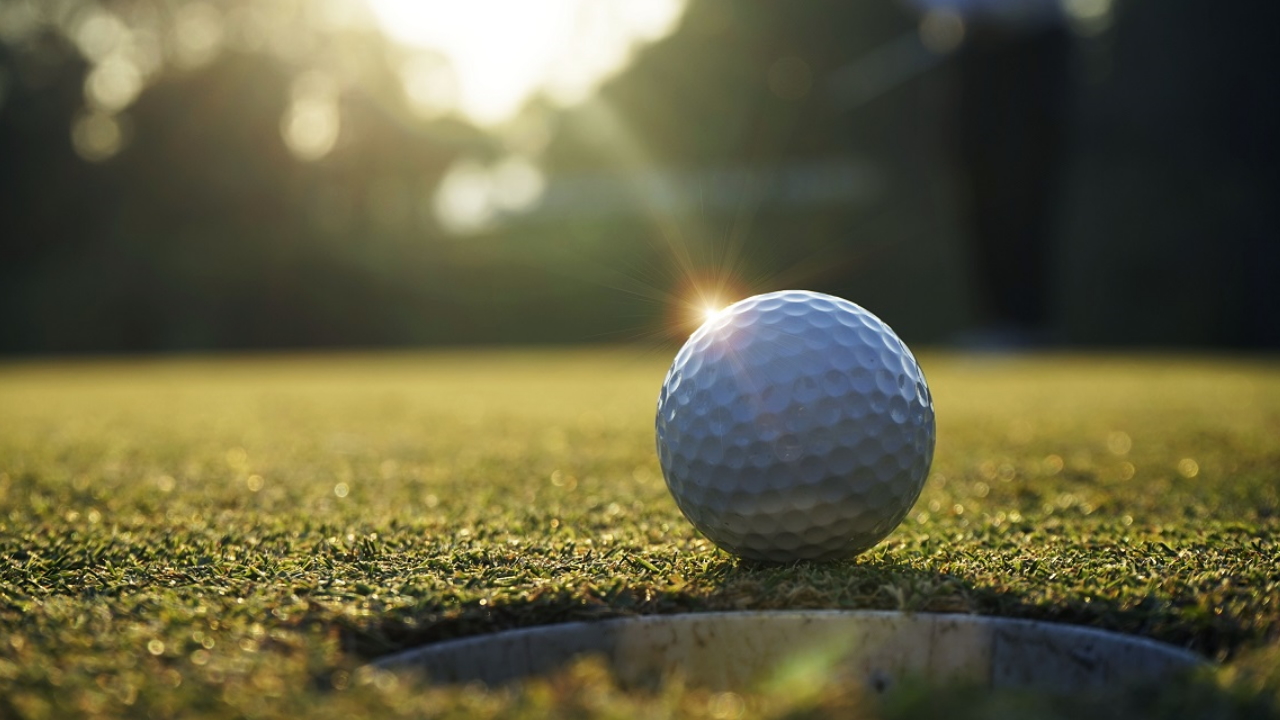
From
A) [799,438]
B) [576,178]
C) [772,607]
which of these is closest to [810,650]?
[772,607]

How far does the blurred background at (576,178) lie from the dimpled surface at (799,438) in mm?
12417

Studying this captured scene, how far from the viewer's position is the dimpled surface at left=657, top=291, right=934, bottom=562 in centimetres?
192

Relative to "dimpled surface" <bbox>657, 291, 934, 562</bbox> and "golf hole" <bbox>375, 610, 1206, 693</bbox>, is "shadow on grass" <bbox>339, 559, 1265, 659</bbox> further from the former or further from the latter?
"dimpled surface" <bbox>657, 291, 934, 562</bbox>

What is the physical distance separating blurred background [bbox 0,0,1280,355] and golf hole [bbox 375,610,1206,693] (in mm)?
12995

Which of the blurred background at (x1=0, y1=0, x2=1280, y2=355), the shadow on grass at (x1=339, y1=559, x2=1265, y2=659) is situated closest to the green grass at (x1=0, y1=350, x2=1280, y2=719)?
the shadow on grass at (x1=339, y1=559, x2=1265, y2=659)

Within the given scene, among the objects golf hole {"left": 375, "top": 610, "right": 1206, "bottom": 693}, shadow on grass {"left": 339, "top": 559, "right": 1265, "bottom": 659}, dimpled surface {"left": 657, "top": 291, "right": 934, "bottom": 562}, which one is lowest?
golf hole {"left": 375, "top": 610, "right": 1206, "bottom": 693}

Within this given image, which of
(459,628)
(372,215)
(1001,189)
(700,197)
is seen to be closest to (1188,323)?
(1001,189)

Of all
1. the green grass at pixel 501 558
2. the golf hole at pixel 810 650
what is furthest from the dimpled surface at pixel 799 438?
the golf hole at pixel 810 650

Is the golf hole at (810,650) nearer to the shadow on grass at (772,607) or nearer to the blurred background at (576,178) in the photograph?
the shadow on grass at (772,607)

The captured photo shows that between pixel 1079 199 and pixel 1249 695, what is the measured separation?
17881mm

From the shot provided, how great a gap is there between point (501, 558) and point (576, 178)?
74.0 ft

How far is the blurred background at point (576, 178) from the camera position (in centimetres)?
1683

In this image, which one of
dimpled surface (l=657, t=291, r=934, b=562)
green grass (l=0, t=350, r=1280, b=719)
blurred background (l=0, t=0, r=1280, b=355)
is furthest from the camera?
blurred background (l=0, t=0, r=1280, b=355)

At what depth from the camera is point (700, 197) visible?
2119 cm
